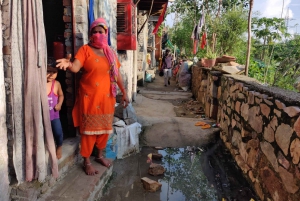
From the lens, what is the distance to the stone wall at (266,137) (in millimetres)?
2251

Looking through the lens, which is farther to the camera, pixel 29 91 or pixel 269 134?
pixel 269 134

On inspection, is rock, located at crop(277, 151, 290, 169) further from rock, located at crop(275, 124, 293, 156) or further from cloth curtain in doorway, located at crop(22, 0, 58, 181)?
cloth curtain in doorway, located at crop(22, 0, 58, 181)

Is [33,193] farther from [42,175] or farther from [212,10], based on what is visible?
[212,10]

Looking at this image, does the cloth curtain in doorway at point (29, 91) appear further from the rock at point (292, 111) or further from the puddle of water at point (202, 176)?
the rock at point (292, 111)

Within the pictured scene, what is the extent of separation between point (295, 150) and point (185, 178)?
165 cm

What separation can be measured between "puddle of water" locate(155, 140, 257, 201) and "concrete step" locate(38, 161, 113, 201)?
0.74m

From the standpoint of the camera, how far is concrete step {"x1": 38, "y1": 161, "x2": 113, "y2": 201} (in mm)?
2520

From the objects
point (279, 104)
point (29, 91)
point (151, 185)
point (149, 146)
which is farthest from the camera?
point (149, 146)

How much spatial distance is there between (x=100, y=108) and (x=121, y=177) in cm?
109

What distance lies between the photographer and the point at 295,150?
2174 millimetres

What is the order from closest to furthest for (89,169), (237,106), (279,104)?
(279,104) → (89,169) → (237,106)

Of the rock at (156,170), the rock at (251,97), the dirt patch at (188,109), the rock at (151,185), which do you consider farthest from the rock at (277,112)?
the dirt patch at (188,109)

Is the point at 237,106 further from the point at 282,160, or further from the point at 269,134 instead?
the point at 282,160

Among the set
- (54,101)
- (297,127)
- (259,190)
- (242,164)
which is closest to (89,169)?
(54,101)
